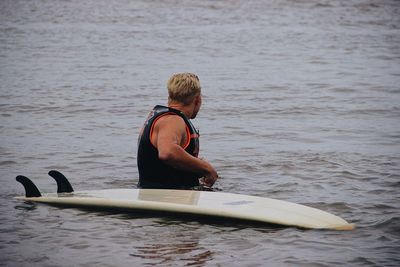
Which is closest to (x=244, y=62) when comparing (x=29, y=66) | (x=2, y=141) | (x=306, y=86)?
(x=306, y=86)

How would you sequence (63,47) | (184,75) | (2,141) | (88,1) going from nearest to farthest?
(184,75)
(2,141)
(63,47)
(88,1)

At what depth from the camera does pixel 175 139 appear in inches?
275

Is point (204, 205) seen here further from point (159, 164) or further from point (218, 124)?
point (218, 124)

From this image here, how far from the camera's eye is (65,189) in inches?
305

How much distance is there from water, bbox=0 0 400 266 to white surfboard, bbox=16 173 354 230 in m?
0.10

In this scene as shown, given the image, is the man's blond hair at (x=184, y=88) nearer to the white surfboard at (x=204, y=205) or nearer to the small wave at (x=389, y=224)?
the white surfboard at (x=204, y=205)

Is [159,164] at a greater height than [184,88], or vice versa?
[184,88]

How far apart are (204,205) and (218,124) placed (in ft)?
19.1

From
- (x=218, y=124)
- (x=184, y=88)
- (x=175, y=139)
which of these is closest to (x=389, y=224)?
(x=175, y=139)

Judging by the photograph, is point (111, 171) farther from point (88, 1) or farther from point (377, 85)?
point (88, 1)

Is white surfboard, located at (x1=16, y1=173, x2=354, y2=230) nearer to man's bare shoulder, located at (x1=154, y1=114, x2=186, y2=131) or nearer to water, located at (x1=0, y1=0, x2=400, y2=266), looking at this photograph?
water, located at (x1=0, y1=0, x2=400, y2=266)

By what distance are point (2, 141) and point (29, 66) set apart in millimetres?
8094

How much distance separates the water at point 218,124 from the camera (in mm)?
6410

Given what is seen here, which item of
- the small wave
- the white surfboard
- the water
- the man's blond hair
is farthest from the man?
the small wave
